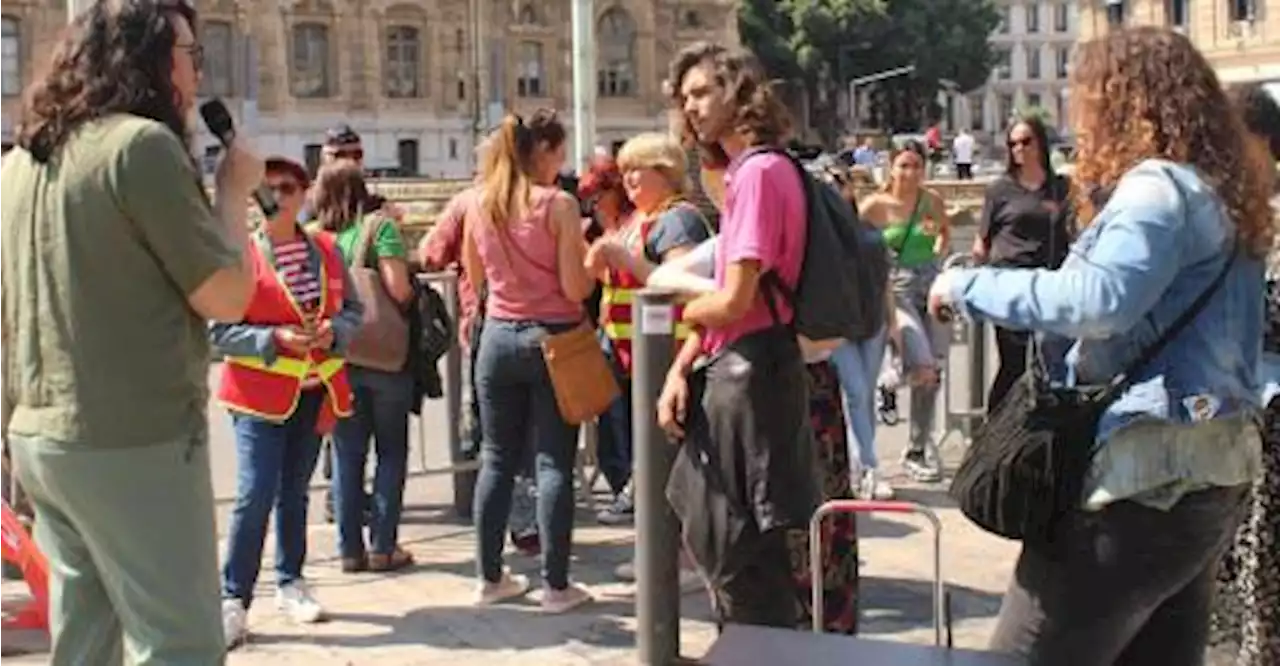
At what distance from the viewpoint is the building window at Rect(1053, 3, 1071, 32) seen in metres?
137

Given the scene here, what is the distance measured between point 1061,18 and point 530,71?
77740 millimetres

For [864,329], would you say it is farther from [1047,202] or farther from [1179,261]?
[1047,202]

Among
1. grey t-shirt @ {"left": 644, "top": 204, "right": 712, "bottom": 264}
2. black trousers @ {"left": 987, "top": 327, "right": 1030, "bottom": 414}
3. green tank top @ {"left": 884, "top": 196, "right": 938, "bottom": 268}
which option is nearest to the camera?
grey t-shirt @ {"left": 644, "top": 204, "right": 712, "bottom": 264}

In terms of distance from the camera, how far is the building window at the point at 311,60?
66.2 m

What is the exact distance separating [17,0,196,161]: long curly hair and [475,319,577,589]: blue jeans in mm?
2736

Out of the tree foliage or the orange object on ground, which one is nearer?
the orange object on ground

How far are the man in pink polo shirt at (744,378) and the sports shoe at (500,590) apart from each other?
1933mm

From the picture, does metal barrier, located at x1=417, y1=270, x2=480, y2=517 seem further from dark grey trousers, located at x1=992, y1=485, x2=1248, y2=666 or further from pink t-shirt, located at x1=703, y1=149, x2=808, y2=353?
dark grey trousers, located at x1=992, y1=485, x2=1248, y2=666

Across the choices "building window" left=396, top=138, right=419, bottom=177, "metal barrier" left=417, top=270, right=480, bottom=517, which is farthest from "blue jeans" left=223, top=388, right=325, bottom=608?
"building window" left=396, top=138, right=419, bottom=177

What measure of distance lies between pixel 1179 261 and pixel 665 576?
2051 mm

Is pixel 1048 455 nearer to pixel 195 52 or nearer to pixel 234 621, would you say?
pixel 195 52

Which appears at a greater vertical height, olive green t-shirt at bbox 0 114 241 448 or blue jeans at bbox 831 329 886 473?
olive green t-shirt at bbox 0 114 241 448

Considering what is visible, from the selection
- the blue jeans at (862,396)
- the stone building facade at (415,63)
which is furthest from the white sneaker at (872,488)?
the stone building facade at (415,63)

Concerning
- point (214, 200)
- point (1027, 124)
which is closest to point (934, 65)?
point (1027, 124)
